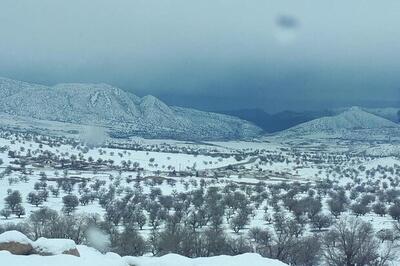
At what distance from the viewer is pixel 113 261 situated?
2269 centimetres

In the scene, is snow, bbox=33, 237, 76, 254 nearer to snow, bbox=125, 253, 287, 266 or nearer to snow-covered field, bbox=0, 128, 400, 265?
snow-covered field, bbox=0, 128, 400, 265

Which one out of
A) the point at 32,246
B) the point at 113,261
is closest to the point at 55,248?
the point at 32,246

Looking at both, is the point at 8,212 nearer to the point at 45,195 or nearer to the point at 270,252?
the point at 45,195

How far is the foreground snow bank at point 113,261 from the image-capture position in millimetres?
21220

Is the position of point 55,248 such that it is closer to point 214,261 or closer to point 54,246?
point 54,246

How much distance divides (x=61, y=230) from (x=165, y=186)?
67.8m

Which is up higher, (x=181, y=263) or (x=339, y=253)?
(x=181, y=263)

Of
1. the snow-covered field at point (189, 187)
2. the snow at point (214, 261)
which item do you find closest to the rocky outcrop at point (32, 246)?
the snow-covered field at point (189, 187)

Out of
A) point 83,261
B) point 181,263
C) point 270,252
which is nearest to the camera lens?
point 83,261

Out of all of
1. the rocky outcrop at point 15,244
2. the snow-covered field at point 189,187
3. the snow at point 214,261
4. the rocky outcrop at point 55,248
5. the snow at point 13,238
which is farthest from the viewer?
the snow-covered field at point 189,187

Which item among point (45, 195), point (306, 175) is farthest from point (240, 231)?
point (306, 175)

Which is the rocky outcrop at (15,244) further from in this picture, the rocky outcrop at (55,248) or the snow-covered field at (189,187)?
the snow-covered field at (189,187)

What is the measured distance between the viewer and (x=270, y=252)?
143 ft

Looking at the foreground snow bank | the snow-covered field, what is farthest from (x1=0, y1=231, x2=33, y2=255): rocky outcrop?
the snow-covered field
